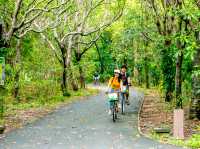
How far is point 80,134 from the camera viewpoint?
15.4 m

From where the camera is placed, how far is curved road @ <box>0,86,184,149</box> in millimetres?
13164

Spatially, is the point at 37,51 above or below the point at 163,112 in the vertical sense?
above

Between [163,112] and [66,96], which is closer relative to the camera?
[163,112]

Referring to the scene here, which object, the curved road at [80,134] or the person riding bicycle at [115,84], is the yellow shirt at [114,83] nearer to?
the person riding bicycle at [115,84]

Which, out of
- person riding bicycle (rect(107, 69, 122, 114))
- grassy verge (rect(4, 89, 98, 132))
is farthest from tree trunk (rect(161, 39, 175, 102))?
person riding bicycle (rect(107, 69, 122, 114))

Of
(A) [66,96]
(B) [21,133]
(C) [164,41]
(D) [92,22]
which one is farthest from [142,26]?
(B) [21,133]

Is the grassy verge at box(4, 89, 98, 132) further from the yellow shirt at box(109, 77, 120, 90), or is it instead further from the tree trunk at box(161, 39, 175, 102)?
the tree trunk at box(161, 39, 175, 102)

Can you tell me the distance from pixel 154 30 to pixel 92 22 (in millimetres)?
11824

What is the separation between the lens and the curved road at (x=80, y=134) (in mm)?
13164

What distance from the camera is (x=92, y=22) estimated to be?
4544 centimetres

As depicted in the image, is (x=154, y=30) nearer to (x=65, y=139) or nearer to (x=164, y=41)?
(x=164, y=41)

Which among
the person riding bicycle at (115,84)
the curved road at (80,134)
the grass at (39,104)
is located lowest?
the grass at (39,104)

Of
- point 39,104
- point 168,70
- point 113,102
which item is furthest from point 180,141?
point 39,104

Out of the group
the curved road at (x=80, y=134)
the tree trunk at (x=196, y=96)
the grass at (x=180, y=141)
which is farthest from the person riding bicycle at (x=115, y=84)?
the grass at (x=180, y=141)
